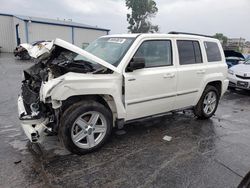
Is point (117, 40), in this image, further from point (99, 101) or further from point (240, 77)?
point (240, 77)

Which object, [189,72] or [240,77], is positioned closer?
[189,72]

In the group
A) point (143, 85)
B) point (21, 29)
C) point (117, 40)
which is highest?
point (21, 29)

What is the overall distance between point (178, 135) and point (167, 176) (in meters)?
1.54

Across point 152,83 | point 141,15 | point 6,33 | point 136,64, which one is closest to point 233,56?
point 152,83

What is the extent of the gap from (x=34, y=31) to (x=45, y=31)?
118 centimetres

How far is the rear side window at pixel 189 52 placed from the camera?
15.1 ft

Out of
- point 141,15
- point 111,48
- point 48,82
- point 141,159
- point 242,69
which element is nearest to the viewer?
point 48,82

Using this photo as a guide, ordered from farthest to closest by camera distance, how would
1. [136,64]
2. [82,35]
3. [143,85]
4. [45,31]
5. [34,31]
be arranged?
[82,35] → [45,31] → [34,31] → [143,85] → [136,64]

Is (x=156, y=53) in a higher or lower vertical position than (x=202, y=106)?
higher

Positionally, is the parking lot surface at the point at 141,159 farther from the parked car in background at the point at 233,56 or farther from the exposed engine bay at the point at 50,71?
the parked car in background at the point at 233,56

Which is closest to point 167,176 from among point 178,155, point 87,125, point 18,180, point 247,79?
point 178,155

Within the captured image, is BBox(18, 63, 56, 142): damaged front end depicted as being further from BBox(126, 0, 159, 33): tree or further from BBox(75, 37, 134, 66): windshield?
BBox(126, 0, 159, 33): tree

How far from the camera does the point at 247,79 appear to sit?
27.0 feet

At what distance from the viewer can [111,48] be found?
4.21 meters
